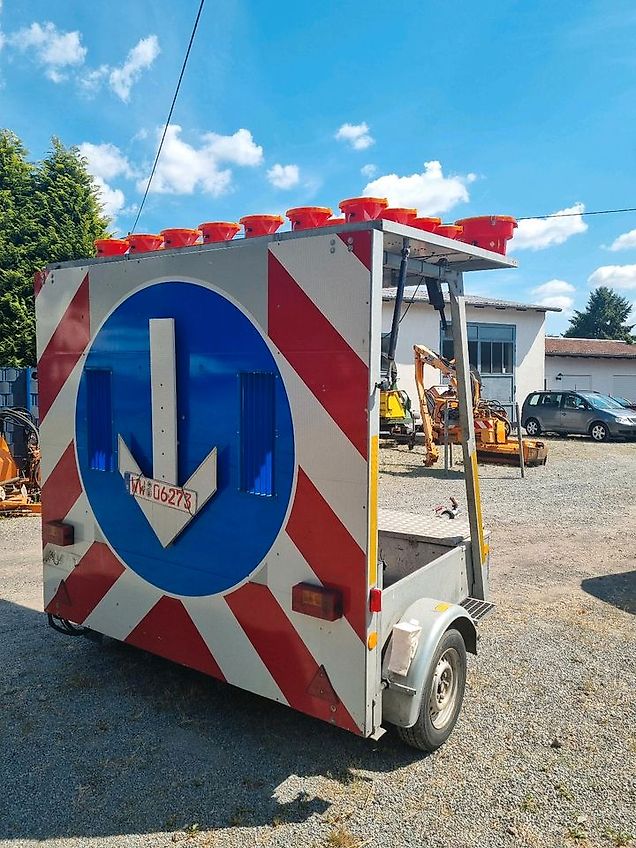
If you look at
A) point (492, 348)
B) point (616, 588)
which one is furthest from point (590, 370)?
point (616, 588)

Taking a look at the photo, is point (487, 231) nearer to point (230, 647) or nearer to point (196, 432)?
point (196, 432)

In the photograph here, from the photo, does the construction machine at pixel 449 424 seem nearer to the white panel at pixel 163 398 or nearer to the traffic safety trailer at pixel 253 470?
the traffic safety trailer at pixel 253 470

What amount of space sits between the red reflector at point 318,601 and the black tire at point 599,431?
63.1 feet

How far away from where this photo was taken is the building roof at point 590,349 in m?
33.3

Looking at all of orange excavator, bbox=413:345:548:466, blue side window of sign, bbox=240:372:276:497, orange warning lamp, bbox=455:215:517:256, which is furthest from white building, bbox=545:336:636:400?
blue side window of sign, bbox=240:372:276:497

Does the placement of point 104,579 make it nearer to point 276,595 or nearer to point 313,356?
point 276,595

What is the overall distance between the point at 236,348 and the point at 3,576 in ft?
14.9

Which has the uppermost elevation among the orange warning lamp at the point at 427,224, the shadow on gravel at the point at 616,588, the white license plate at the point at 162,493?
the orange warning lamp at the point at 427,224

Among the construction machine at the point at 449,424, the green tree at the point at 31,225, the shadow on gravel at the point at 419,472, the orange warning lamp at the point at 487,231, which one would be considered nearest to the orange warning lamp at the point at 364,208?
the orange warning lamp at the point at 487,231

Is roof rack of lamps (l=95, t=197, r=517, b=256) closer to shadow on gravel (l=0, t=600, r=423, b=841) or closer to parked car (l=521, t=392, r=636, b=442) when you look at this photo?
shadow on gravel (l=0, t=600, r=423, b=841)

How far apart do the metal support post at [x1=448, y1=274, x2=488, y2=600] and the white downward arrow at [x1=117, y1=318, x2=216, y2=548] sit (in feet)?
5.44

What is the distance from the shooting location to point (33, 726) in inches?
138

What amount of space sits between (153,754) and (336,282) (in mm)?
2521

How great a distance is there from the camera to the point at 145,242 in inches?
149
